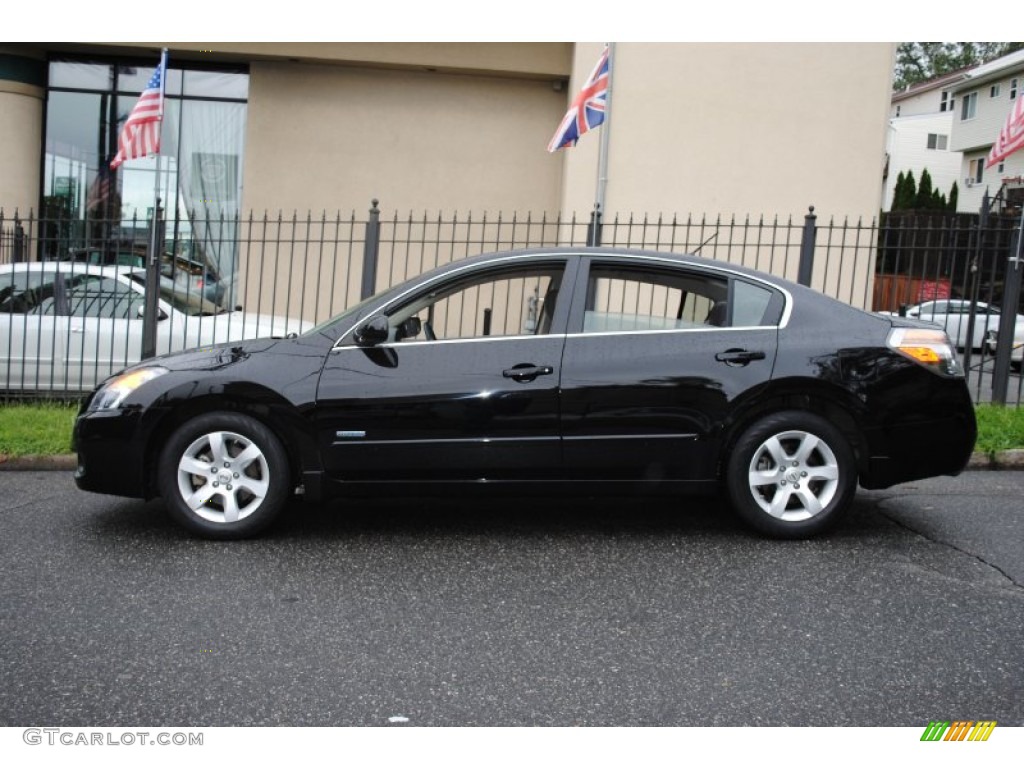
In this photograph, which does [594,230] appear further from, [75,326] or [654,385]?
[75,326]

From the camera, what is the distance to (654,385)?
221 inches

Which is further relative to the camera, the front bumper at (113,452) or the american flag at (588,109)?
the american flag at (588,109)

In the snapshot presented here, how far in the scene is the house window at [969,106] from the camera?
45.0m

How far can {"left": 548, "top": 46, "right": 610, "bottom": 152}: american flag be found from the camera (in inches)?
434

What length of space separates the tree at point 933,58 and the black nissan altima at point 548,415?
176 ft

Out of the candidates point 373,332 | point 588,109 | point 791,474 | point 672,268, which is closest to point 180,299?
point 588,109

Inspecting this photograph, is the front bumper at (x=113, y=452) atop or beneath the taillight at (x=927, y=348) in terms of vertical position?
beneath

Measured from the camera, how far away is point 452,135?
52.2 feet

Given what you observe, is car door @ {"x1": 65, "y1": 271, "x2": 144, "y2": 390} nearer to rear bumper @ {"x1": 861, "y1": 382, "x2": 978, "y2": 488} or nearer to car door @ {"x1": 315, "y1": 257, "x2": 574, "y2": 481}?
car door @ {"x1": 315, "y1": 257, "x2": 574, "y2": 481}

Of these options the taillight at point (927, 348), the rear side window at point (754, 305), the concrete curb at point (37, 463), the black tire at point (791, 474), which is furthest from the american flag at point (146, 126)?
the taillight at point (927, 348)

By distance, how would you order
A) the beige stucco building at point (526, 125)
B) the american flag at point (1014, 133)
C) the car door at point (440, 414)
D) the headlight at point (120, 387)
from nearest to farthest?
the car door at point (440, 414) < the headlight at point (120, 387) < the american flag at point (1014, 133) < the beige stucco building at point (526, 125)

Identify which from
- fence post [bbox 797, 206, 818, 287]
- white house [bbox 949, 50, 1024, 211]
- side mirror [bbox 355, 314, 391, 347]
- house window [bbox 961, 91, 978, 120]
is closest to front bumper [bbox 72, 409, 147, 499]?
side mirror [bbox 355, 314, 391, 347]

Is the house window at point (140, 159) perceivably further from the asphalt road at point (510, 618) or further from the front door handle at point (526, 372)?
the front door handle at point (526, 372)

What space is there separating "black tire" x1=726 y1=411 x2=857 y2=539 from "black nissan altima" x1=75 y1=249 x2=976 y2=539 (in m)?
0.01
